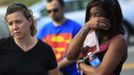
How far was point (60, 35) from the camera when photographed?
6.66 meters

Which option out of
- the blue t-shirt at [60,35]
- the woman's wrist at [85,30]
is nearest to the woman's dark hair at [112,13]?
the woman's wrist at [85,30]

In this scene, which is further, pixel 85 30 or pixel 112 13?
pixel 85 30

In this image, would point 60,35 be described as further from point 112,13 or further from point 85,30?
point 112,13

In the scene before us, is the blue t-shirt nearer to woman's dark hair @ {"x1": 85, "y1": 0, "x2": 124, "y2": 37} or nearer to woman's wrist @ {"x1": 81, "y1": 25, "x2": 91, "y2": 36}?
woman's wrist @ {"x1": 81, "y1": 25, "x2": 91, "y2": 36}

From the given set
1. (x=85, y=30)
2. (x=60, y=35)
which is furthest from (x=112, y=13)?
(x=60, y=35)

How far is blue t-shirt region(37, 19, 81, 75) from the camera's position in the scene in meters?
6.54

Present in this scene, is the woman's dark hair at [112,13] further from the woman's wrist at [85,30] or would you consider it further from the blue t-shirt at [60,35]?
the blue t-shirt at [60,35]

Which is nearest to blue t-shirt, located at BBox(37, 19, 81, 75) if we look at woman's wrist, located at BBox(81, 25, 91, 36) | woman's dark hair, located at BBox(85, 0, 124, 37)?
woman's wrist, located at BBox(81, 25, 91, 36)

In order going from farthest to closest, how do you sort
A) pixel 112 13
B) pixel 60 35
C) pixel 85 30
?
pixel 60 35, pixel 85 30, pixel 112 13

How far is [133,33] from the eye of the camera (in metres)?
16.9

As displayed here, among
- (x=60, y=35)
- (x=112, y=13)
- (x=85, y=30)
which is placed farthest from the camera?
(x=60, y=35)

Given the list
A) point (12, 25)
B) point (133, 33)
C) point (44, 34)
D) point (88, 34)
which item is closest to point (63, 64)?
point (44, 34)

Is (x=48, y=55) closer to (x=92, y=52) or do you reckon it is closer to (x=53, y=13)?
(x=92, y=52)

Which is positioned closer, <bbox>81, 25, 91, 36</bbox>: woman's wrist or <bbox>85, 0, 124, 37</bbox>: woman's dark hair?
<bbox>85, 0, 124, 37</bbox>: woman's dark hair
